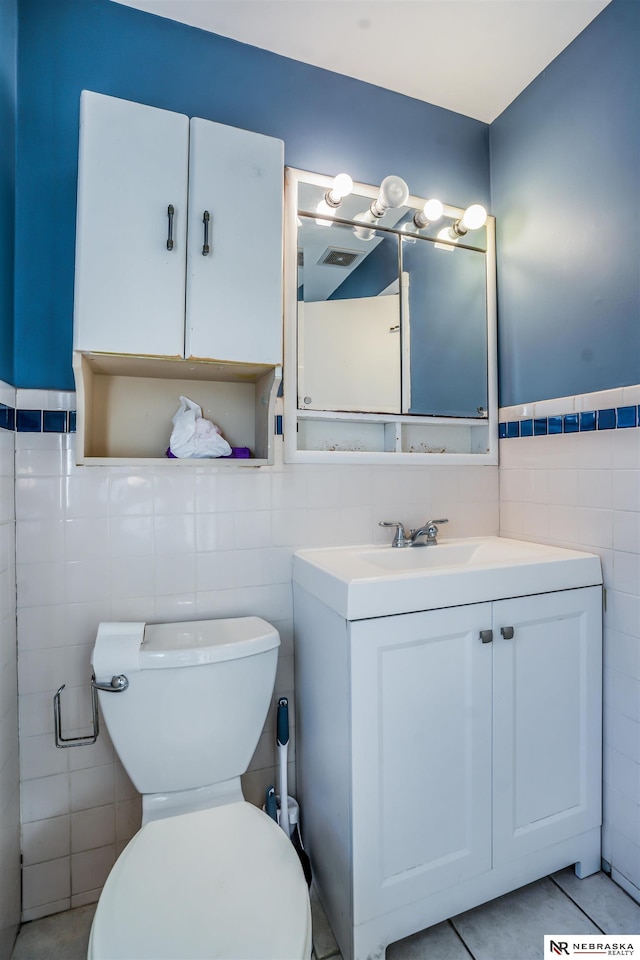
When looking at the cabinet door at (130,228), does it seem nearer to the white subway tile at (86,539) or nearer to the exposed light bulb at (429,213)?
the white subway tile at (86,539)

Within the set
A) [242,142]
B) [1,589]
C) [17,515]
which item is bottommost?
[1,589]

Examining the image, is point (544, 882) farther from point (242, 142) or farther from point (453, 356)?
point (242, 142)

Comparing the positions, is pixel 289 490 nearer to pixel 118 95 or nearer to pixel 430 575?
pixel 430 575

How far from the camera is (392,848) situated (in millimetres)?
1092

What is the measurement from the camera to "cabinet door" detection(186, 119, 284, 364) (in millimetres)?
1167

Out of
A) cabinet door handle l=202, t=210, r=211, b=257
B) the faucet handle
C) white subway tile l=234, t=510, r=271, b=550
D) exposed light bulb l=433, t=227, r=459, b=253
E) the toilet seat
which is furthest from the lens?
exposed light bulb l=433, t=227, r=459, b=253

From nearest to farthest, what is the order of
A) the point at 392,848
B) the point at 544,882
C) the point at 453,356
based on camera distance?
the point at 392,848 → the point at 544,882 → the point at 453,356

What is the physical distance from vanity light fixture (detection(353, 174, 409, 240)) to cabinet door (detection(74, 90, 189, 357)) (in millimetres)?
607

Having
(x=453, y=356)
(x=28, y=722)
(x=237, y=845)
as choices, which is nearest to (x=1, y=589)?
(x=28, y=722)

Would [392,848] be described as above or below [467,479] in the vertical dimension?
below

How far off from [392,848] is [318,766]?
259 mm

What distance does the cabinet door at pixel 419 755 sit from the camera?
106 cm

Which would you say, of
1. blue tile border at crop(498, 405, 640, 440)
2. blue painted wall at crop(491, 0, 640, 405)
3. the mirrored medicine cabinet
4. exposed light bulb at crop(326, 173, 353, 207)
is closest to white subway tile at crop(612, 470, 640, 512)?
blue tile border at crop(498, 405, 640, 440)
